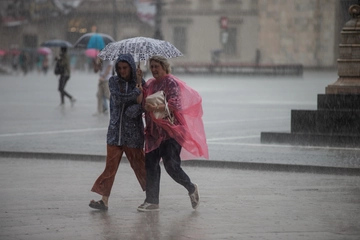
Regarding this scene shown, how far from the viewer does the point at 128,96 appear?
9.16 m

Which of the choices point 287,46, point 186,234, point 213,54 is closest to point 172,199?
point 186,234

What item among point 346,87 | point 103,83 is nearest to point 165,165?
point 346,87

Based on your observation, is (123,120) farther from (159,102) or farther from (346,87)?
(346,87)

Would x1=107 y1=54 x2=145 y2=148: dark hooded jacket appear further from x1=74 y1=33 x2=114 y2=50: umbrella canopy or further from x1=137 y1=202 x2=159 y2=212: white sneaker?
x1=74 y1=33 x2=114 y2=50: umbrella canopy

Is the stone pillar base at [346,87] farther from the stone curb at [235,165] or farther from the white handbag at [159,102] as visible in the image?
the white handbag at [159,102]

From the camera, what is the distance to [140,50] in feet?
30.1

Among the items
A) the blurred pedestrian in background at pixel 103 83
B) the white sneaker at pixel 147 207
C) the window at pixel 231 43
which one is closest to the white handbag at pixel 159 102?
the white sneaker at pixel 147 207

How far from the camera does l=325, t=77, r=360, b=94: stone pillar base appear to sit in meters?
15.9

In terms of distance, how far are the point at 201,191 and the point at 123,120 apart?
1.82 m

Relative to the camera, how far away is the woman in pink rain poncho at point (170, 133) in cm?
920

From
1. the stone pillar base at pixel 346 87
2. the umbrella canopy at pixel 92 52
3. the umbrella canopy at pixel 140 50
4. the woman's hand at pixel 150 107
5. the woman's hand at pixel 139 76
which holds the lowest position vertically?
the umbrella canopy at pixel 92 52

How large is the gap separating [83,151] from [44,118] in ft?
24.5

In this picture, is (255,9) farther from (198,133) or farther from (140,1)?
(198,133)

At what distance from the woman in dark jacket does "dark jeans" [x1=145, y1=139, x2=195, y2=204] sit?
18cm
